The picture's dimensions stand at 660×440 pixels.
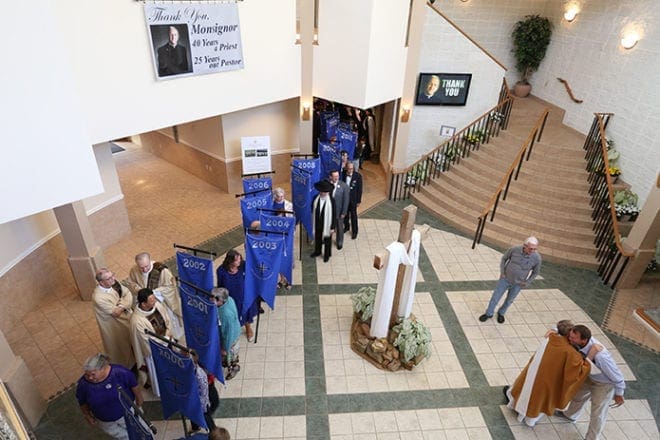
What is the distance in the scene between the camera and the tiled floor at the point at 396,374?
4.80 meters

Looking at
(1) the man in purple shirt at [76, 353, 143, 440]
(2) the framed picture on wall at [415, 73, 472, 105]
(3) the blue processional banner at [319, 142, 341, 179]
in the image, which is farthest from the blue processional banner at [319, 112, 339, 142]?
(1) the man in purple shirt at [76, 353, 143, 440]

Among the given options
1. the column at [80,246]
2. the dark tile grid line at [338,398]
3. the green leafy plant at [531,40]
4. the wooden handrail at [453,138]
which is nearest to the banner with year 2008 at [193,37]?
the column at [80,246]

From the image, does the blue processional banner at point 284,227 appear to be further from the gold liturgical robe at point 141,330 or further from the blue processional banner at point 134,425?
the blue processional banner at point 134,425

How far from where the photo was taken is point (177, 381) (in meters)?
4.01

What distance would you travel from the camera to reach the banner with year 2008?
620cm

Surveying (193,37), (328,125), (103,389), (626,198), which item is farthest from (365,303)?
(626,198)

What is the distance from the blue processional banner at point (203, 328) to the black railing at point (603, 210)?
23.0 feet

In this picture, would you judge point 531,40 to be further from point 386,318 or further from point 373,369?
point 373,369

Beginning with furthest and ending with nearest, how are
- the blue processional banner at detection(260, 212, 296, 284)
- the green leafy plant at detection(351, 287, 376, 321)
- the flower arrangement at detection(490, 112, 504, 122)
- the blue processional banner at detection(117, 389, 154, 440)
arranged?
the flower arrangement at detection(490, 112, 504, 122)
the blue processional banner at detection(260, 212, 296, 284)
the green leafy plant at detection(351, 287, 376, 321)
the blue processional banner at detection(117, 389, 154, 440)

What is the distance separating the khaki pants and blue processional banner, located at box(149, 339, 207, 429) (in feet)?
14.0

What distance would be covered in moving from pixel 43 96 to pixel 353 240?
227 inches

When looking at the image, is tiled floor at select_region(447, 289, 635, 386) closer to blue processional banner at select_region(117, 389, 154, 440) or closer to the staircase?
the staircase

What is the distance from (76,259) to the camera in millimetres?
6297

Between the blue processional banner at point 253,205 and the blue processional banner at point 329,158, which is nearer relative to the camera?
the blue processional banner at point 253,205
